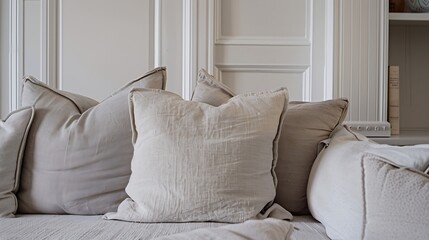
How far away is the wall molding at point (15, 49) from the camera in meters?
1.96

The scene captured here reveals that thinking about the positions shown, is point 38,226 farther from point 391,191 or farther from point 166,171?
point 391,191

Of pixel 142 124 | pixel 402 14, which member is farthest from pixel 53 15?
pixel 402 14

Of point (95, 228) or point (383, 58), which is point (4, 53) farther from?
point (383, 58)

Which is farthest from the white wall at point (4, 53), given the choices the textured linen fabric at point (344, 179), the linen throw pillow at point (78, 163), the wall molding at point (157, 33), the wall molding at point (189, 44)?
the textured linen fabric at point (344, 179)

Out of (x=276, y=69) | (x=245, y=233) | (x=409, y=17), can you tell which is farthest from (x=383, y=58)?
(x=245, y=233)

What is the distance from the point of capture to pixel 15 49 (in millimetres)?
1968

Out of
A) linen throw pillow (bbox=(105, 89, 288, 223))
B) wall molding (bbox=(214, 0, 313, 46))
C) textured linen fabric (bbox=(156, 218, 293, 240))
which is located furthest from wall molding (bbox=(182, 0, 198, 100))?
textured linen fabric (bbox=(156, 218, 293, 240))

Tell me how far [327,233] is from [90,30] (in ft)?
4.74

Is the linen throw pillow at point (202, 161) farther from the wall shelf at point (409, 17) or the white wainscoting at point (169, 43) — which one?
the wall shelf at point (409, 17)

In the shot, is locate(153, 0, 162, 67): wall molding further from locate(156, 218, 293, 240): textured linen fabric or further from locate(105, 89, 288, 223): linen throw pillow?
locate(156, 218, 293, 240): textured linen fabric

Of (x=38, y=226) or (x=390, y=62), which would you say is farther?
(x=390, y=62)

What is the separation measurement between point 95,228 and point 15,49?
129 cm

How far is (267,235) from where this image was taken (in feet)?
2.02

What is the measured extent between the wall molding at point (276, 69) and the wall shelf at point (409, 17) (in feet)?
1.37
